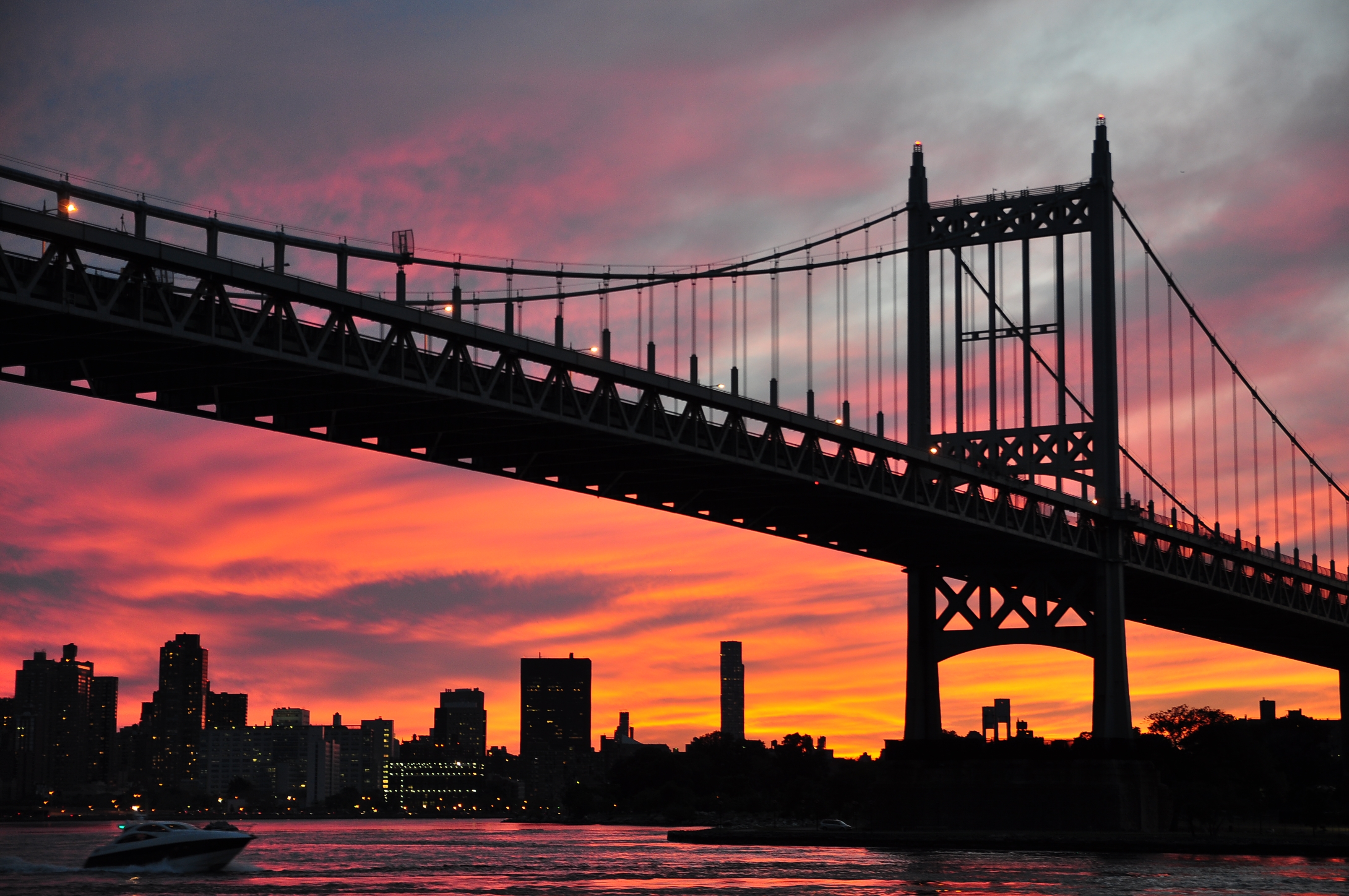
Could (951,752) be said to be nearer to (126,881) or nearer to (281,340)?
(126,881)

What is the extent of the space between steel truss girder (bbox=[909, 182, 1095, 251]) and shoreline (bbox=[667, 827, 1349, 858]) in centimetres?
2649

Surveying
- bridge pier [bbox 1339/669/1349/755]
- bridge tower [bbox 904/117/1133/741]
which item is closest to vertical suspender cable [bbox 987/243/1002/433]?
bridge tower [bbox 904/117/1133/741]

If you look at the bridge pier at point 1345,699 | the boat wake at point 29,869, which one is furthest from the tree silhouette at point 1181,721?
the boat wake at point 29,869

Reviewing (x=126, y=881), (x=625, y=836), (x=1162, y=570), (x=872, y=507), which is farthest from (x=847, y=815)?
(x=126, y=881)

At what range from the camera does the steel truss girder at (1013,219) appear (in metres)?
83.2

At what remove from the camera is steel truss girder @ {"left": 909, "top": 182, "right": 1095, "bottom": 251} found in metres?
83.2

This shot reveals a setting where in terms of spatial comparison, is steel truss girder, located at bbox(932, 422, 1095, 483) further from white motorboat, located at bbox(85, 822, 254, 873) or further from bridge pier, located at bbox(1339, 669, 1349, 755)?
bridge pier, located at bbox(1339, 669, 1349, 755)

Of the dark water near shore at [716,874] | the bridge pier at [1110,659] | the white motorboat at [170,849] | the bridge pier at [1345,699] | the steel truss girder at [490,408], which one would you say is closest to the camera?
the steel truss girder at [490,408]

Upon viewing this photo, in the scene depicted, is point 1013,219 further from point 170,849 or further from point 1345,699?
point 1345,699

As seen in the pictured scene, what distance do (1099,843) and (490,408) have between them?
33.9 metres

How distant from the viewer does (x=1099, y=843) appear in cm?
7388

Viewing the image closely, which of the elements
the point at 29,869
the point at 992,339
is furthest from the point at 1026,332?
the point at 29,869

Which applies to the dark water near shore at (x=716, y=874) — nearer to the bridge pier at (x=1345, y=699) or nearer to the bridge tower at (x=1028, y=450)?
the bridge tower at (x=1028, y=450)

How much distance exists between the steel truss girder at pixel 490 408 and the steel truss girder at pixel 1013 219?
1201 centimetres
